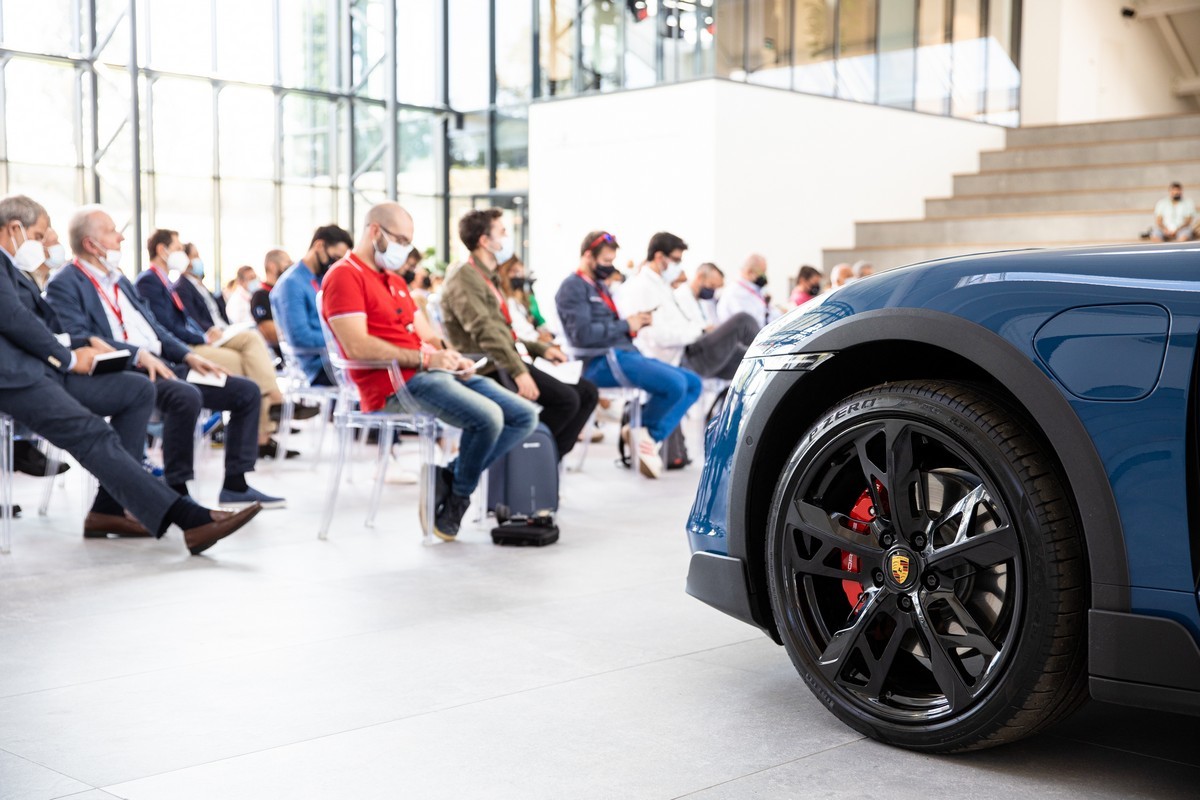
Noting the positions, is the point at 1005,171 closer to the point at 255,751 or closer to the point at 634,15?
the point at 634,15

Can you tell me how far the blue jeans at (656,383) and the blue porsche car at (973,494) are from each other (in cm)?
442

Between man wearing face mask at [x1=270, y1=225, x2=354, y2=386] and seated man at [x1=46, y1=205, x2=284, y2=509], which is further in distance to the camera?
man wearing face mask at [x1=270, y1=225, x2=354, y2=386]

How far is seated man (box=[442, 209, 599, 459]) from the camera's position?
230 inches

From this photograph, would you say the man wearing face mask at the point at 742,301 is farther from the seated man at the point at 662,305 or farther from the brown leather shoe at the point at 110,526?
the brown leather shoe at the point at 110,526

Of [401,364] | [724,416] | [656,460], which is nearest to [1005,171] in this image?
[656,460]

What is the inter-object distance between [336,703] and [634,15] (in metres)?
16.2

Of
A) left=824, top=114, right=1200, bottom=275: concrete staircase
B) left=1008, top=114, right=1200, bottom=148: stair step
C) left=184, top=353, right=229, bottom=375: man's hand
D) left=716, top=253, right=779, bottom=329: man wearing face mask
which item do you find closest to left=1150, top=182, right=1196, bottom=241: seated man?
left=824, top=114, right=1200, bottom=275: concrete staircase

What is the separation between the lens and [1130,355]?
7.07ft

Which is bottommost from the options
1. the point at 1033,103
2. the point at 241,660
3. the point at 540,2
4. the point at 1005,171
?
the point at 241,660

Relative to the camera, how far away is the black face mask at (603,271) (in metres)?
7.30

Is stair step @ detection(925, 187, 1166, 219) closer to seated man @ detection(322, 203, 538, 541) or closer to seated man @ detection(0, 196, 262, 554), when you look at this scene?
seated man @ detection(322, 203, 538, 541)

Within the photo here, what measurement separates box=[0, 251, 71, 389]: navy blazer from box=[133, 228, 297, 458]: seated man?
2.30 m

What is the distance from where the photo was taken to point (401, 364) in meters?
5.24

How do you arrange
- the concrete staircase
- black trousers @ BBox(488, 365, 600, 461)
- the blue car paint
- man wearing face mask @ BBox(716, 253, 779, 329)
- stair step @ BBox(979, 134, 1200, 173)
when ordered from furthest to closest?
stair step @ BBox(979, 134, 1200, 173), the concrete staircase, man wearing face mask @ BBox(716, 253, 779, 329), black trousers @ BBox(488, 365, 600, 461), the blue car paint
